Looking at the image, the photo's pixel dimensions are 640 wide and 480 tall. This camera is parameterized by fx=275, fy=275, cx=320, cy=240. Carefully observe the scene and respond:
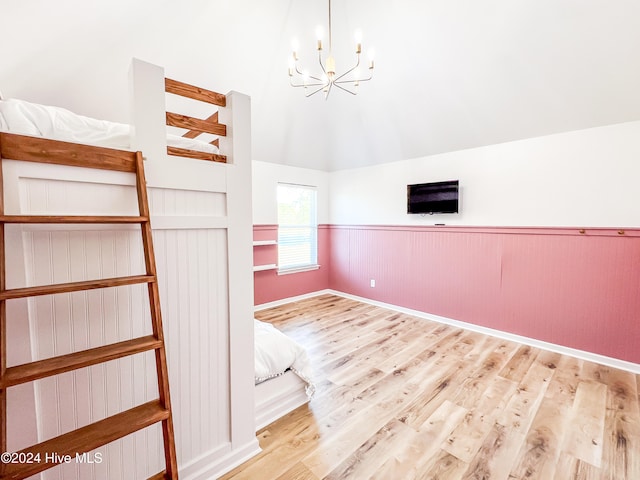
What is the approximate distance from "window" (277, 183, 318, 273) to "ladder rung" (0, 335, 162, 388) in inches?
136

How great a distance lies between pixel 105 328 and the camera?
3.93 ft

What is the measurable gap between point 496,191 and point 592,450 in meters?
2.50

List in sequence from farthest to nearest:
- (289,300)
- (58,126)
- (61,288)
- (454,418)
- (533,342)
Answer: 1. (289,300)
2. (533,342)
3. (454,418)
4. (58,126)
5. (61,288)

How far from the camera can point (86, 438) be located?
3.28 feet

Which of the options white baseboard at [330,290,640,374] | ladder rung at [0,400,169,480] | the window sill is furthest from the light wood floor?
the window sill

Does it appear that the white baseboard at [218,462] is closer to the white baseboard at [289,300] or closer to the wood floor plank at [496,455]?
the wood floor plank at [496,455]

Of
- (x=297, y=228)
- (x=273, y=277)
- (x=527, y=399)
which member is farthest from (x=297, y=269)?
(x=527, y=399)

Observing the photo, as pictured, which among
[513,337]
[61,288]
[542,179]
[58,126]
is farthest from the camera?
[513,337]

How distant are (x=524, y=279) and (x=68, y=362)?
3.87m

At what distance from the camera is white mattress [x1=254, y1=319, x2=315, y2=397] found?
6.36 feet

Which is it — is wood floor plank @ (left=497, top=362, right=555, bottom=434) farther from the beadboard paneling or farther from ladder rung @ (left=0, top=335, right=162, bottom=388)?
ladder rung @ (left=0, top=335, right=162, bottom=388)

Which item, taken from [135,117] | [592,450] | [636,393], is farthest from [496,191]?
[135,117]

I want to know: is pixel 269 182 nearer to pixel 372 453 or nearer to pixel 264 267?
pixel 264 267

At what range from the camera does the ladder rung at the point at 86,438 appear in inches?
34.2
